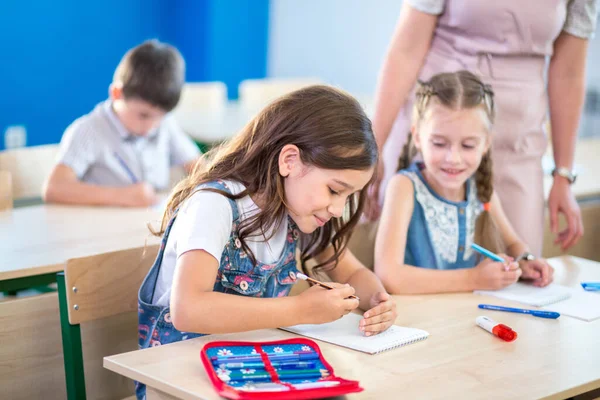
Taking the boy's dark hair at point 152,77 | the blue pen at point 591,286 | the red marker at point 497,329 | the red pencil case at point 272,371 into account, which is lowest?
the blue pen at point 591,286

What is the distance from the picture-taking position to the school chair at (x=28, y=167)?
331cm

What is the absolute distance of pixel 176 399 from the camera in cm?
136

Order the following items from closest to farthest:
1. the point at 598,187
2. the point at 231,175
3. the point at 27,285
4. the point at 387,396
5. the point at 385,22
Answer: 1. the point at 387,396
2. the point at 231,175
3. the point at 27,285
4. the point at 598,187
5. the point at 385,22

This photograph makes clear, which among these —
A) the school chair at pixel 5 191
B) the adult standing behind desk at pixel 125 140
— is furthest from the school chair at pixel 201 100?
the school chair at pixel 5 191

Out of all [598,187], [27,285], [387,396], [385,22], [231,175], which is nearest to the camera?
[387,396]

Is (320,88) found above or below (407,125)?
above

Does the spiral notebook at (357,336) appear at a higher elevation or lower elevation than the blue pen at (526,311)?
higher

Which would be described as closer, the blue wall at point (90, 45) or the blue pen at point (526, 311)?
the blue pen at point (526, 311)

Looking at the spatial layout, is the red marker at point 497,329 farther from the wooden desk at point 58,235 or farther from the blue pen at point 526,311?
the wooden desk at point 58,235

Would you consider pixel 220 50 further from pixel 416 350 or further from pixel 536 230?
pixel 416 350

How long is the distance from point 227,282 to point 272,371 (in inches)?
15.9

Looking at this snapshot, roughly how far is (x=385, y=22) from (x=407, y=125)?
427cm

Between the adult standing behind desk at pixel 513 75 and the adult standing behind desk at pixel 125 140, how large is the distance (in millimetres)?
1002

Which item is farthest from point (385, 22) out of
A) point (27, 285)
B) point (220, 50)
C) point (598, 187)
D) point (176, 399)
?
point (176, 399)
